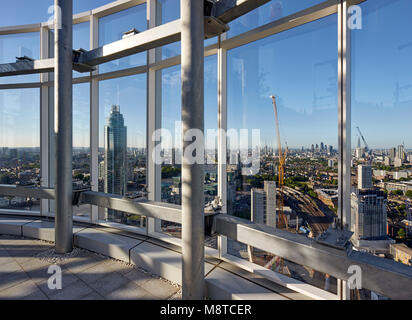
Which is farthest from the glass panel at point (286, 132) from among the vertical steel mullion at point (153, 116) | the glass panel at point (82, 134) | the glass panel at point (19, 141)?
the glass panel at point (19, 141)

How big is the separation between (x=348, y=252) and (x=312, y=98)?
1.19 m

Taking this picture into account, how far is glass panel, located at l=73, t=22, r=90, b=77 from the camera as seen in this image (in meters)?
3.51

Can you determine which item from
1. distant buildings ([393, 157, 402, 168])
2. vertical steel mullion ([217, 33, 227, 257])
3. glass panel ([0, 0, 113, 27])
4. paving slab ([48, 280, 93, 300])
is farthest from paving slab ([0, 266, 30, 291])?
glass panel ([0, 0, 113, 27])

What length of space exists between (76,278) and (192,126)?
2.05 meters

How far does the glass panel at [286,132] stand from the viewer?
1722 millimetres

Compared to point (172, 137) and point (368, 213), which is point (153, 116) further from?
point (368, 213)

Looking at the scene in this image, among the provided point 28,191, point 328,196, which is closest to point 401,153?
point 328,196

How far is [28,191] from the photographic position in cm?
321

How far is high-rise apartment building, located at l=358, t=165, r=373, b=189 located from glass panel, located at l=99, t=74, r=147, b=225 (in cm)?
244

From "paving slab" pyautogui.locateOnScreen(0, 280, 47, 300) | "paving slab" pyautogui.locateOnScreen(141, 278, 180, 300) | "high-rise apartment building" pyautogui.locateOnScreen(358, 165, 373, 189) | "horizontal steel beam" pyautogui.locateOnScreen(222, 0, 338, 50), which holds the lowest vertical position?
"paving slab" pyautogui.locateOnScreen(141, 278, 180, 300)

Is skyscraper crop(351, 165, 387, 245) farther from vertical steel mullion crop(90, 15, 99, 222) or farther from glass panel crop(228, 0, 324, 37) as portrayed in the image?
vertical steel mullion crop(90, 15, 99, 222)

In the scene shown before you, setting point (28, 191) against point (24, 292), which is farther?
point (28, 191)

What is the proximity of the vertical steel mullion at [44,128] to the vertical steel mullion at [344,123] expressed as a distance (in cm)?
432
